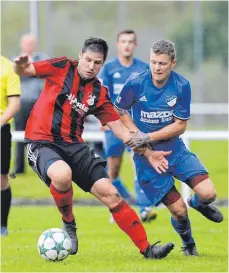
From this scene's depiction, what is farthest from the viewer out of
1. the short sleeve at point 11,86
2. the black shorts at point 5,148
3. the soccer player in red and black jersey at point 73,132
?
the black shorts at point 5,148

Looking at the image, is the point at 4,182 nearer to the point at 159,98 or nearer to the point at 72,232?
the point at 72,232

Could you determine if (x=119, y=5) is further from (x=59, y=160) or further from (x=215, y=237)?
(x=59, y=160)

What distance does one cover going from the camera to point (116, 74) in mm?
13336

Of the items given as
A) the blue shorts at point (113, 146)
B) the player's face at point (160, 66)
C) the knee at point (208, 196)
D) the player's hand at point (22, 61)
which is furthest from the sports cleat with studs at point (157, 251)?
the blue shorts at point (113, 146)

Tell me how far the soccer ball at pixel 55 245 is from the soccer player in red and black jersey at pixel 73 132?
371 millimetres

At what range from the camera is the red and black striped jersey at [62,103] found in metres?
9.12

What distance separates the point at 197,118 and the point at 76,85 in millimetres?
23805

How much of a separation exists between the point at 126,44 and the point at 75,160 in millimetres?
4505

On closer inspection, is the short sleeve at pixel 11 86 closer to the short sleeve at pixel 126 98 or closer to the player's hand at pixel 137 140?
the short sleeve at pixel 126 98

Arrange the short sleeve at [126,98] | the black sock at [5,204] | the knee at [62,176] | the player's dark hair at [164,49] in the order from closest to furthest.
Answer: the knee at [62,176], the player's dark hair at [164,49], the short sleeve at [126,98], the black sock at [5,204]

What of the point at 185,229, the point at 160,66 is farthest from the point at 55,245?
the point at 160,66

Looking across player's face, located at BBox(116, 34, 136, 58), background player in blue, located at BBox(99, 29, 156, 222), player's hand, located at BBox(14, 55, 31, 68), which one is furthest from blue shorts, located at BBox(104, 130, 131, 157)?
player's hand, located at BBox(14, 55, 31, 68)

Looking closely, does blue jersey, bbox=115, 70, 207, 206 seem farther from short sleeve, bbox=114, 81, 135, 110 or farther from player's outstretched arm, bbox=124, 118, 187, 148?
player's outstretched arm, bbox=124, 118, 187, 148

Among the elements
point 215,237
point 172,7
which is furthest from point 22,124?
point 172,7
